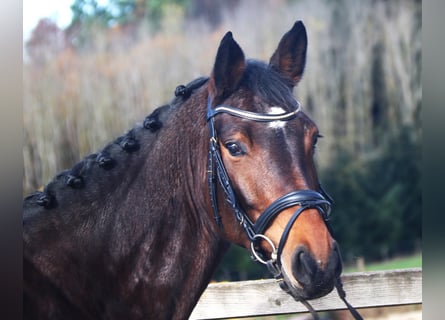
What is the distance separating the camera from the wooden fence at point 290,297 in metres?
3.57

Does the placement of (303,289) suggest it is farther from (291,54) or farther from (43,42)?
(43,42)

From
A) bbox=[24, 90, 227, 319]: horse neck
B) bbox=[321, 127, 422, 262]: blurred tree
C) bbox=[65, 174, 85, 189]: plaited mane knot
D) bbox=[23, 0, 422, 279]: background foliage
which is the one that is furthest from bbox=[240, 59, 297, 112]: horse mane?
bbox=[321, 127, 422, 262]: blurred tree

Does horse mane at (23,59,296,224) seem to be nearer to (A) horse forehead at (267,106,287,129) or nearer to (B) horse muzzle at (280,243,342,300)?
(A) horse forehead at (267,106,287,129)

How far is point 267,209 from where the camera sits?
2.35m

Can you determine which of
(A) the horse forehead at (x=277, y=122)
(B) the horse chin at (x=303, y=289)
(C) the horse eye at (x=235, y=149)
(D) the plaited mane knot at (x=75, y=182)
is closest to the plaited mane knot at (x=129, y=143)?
(D) the plaited mane knot at (x=75, y=182)

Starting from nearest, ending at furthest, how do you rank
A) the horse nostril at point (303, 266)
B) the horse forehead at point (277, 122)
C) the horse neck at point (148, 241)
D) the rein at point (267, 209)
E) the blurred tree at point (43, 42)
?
1. the horse nostril at point (303, 266)
2. the rein at point (267, 209)
3. the horse forehead at point (277, 122)
4. the horse neck at point (148, 241)
5. the blurred tree at point (43, 42)

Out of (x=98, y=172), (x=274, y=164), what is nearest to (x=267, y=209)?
(x=274, y=164)

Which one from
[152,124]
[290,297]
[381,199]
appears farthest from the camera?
[381,199]

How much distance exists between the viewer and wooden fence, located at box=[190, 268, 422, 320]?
11.7 feet

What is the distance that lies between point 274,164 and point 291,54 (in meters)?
0.64

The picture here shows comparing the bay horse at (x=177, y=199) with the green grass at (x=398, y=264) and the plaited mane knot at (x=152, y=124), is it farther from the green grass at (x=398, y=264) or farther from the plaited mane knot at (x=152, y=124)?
the green grass at (x=398, y=264)

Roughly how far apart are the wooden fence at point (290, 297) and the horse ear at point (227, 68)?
1494mm
